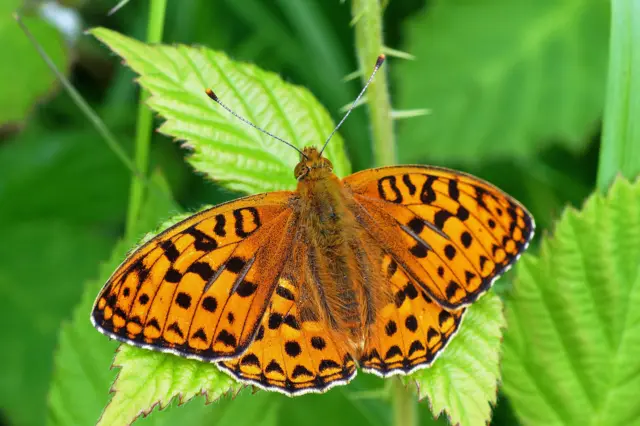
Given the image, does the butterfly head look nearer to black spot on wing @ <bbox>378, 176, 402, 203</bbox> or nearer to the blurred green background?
black spot on wing @ <bbox>378, 176, 402, 203</bbox>

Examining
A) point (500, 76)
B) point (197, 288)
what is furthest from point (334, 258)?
point (500, 76)

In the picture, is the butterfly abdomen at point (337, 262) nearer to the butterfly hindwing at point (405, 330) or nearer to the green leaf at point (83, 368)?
the butterfly hindwing at point (405, 330)

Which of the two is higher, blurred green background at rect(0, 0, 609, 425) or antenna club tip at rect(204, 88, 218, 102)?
antenna club tip at rect(204, 88, 218, 102)

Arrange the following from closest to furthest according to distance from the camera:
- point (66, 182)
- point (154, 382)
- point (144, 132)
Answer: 1. point (154, 382)
2. point (144, 132)
3. point (66, 182)

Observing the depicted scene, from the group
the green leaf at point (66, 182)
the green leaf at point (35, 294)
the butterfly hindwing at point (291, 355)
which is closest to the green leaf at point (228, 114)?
the butterfly hindwing at point (291, 355)

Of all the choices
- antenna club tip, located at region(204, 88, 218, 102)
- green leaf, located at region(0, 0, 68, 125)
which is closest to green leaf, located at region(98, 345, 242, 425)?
antenna club tip, located at region(204, 88, 218, 102)

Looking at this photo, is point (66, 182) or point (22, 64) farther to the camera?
point (66, 182)

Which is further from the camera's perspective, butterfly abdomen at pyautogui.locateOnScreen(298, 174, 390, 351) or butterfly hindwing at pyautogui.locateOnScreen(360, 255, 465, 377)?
butterfly abdomen at pyautogui.locateOnScreen(298, 174, 390, 351)

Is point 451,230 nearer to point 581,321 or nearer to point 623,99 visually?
point 581,321

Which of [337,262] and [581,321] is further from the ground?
[337,262]
